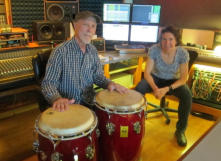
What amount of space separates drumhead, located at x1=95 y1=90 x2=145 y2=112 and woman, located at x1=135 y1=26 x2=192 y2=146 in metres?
0.68

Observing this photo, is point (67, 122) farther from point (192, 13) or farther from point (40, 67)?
point (192, 13)

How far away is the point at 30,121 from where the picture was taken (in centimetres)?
260

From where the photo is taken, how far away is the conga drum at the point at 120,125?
152 cm

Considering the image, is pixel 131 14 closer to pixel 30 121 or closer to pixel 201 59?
pixel 201 59

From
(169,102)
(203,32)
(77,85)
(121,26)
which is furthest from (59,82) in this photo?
(203,32)

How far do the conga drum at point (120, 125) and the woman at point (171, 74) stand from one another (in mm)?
758

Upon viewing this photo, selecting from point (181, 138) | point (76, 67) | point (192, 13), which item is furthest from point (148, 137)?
point (192, 13)

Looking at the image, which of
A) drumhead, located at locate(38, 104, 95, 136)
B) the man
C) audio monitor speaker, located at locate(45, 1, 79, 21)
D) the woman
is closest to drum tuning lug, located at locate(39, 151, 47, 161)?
drumhead, located at locate(38, 104, 95, 136)

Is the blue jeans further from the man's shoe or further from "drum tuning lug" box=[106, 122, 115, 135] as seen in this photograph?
"drum tuning lug" box=[106, 122, 115, 135]

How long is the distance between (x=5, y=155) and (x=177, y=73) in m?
1.91

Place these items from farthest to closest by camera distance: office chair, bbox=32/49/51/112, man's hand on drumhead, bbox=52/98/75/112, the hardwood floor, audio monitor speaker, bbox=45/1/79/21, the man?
audio monitor speaker, bbox=45/1/79/21, the hardwood floor, office chair, bbox=32/49/51/112, the man, man's hand on drumhead, bbox=52/98/75/112

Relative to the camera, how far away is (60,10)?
2.71 metres

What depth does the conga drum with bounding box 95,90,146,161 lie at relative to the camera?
59.8 inches

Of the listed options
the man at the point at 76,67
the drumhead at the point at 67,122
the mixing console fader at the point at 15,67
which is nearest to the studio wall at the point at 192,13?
the man at the point at 76,67
